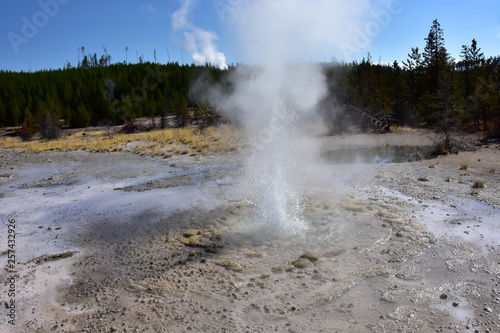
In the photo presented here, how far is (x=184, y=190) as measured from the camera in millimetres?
9141

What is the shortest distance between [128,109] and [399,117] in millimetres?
34051

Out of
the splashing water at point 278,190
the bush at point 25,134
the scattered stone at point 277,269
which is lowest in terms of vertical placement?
the scattered stone at point 277,269

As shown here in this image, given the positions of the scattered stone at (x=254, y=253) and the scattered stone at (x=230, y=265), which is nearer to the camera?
the scattered stone at (x=230, y=265)

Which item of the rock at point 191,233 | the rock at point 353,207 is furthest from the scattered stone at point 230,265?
the rock at point 353,207

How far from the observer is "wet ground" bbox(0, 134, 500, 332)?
3.38 meters

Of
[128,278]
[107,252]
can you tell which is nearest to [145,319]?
[128,278]

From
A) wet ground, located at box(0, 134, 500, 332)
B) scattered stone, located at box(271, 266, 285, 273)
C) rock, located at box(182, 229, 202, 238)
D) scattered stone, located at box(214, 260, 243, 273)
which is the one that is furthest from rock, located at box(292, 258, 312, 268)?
rock, located at box(182, 229, 202, 238)

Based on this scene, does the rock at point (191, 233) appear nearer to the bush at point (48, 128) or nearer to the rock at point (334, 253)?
the rock at point (334, 253)

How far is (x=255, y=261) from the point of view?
4586 mm

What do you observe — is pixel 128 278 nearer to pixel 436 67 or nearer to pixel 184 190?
pixel 184 190

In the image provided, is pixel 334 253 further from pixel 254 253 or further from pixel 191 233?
pixel 191 233

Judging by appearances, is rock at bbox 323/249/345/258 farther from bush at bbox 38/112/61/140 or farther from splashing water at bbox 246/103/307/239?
bush at bbox 38/112/61/140

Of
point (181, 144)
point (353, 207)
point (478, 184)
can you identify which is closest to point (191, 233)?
point (353, 207)

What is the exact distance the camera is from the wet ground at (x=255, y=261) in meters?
3.38
